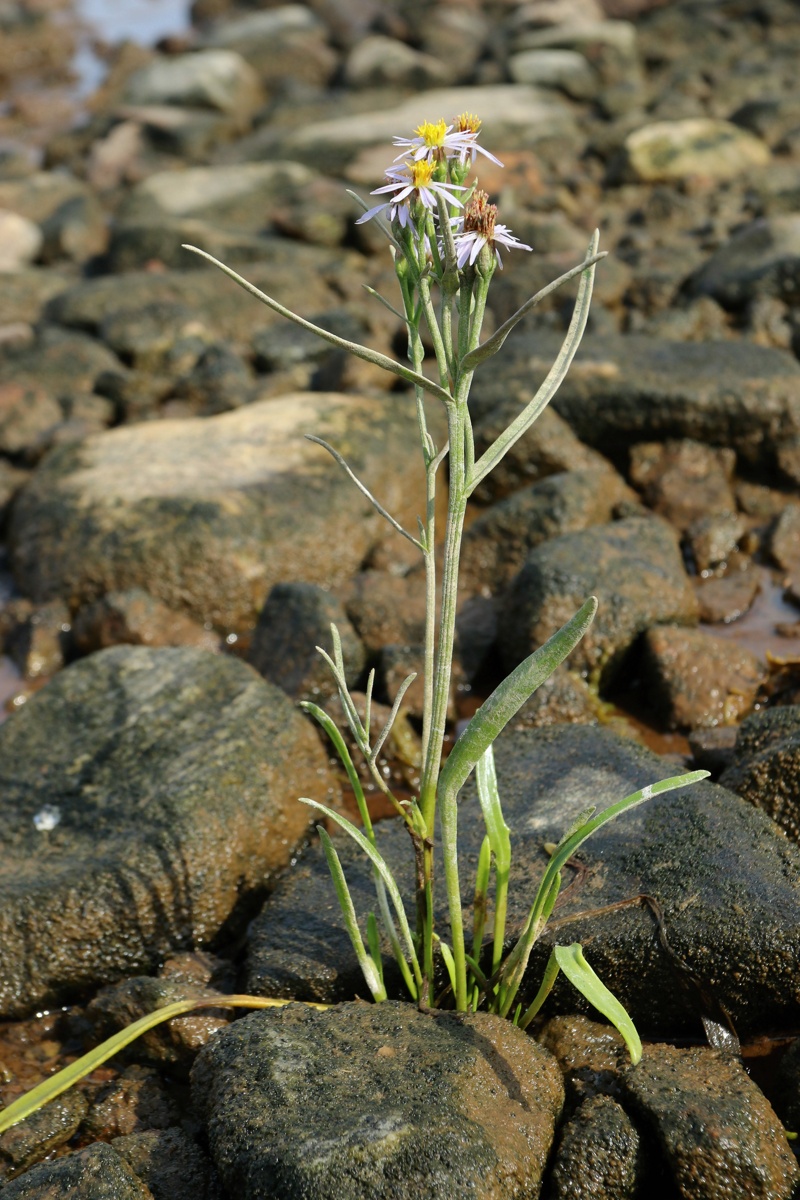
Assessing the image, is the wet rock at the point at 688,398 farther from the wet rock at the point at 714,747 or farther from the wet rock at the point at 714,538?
the wet rock at the point at 714,747

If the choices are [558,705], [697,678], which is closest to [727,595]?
[697,678]

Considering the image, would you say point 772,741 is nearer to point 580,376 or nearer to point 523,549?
point 523,549

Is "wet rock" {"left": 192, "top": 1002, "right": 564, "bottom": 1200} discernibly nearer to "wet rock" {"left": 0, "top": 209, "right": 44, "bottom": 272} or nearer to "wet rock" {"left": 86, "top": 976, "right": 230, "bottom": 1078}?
"wet rock" {"left": 86, "top": 976, "right": 230, "bottom": 1078}

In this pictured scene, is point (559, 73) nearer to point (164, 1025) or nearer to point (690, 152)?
point (690, 152)

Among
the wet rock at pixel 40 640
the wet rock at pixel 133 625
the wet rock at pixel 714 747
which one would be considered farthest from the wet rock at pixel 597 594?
the wet rock at pixel 40 640

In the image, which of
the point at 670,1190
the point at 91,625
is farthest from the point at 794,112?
the point at 670,1190

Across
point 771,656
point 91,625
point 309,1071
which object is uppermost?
point 309,1071
